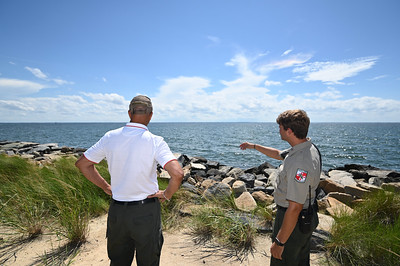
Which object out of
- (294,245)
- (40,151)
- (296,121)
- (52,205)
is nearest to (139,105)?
(296,121)

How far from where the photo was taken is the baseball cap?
2176mm

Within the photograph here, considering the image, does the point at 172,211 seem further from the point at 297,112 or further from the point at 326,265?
the point at 297,112

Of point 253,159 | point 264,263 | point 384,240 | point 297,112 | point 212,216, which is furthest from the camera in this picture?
point 253,159

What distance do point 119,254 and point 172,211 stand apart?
2.44 meters

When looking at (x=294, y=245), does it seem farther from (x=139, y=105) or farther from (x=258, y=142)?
(x=258, y=142)

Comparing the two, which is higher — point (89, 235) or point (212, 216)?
point (212, 216)

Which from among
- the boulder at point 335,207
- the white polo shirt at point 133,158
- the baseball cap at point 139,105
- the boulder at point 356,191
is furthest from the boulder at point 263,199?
the baseball cap at point 139,105

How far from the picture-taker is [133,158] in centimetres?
202

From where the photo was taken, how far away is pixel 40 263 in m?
3.10

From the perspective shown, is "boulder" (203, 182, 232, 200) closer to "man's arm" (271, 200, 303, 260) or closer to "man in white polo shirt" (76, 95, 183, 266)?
"man in white polo shirt" (76, 95, 183, 266)

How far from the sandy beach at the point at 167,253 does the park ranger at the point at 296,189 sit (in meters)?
1.24

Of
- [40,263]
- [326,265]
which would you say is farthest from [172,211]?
[326,265]

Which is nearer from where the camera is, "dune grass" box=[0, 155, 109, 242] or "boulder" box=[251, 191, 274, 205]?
"dune grass" box=[0, 155, 109, 242]

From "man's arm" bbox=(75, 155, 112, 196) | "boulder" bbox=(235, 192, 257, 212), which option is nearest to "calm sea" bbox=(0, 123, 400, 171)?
"boulder" bbox=(235, 192, 257, 212)
